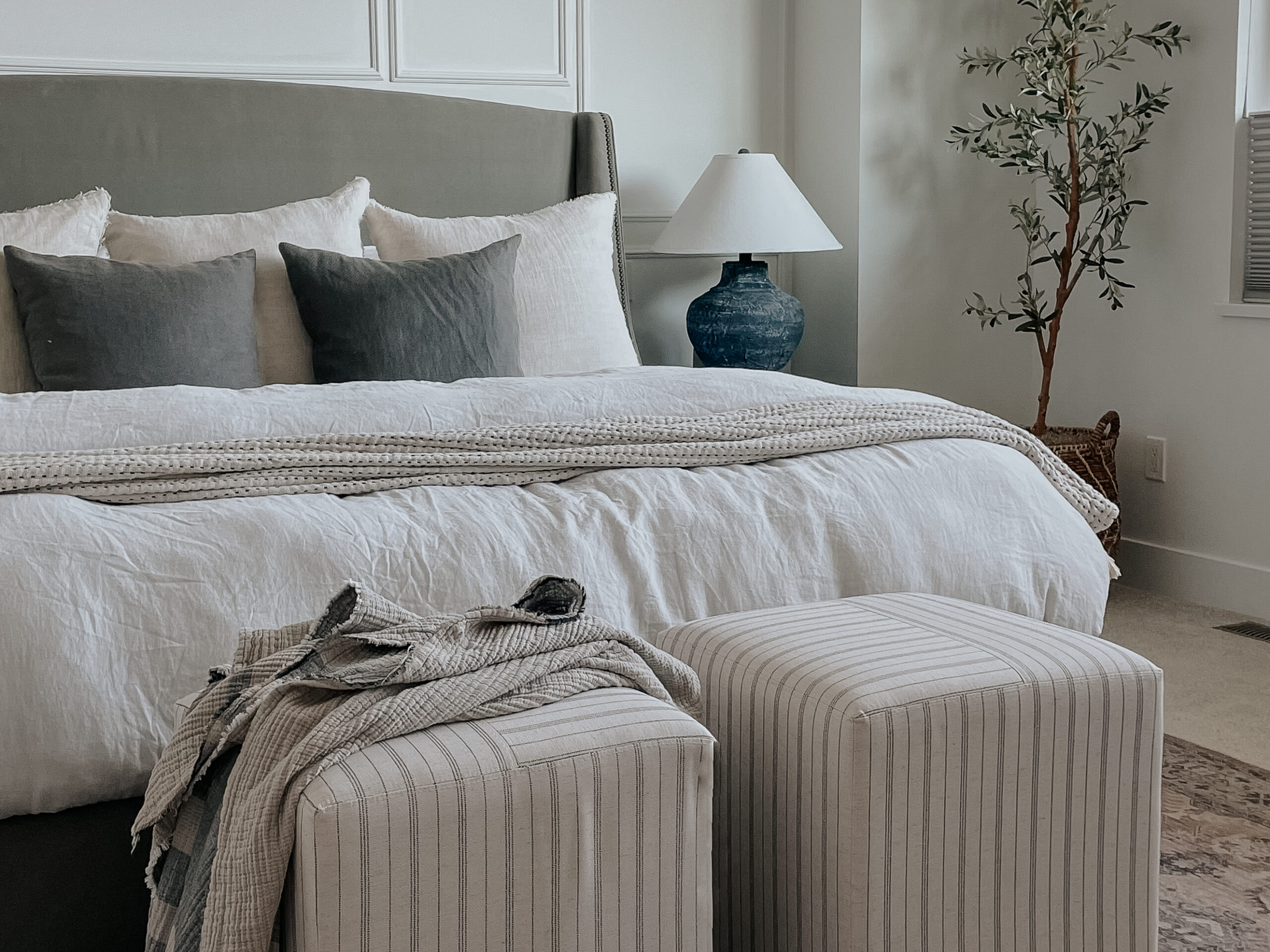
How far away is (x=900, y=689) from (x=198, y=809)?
0.74 meters

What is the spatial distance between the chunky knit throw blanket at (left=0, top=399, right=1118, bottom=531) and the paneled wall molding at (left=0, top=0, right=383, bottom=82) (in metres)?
1.90

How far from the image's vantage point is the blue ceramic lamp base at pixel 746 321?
3566mm

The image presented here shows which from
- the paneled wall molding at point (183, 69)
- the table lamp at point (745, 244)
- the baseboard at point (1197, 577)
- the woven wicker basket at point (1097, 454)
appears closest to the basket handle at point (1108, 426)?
the woven wicker basket at point (1097, 454)

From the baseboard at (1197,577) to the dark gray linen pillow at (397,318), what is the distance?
2109 mm

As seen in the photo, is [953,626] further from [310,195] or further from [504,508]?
[310,195]

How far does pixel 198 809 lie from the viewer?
4.39 ft

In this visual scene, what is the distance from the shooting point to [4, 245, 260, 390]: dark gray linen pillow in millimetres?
2516

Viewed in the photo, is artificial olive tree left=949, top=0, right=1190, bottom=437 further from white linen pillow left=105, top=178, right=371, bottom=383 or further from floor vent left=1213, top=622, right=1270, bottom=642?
white linen pillow left=105, top=178, right=371, bottom=383

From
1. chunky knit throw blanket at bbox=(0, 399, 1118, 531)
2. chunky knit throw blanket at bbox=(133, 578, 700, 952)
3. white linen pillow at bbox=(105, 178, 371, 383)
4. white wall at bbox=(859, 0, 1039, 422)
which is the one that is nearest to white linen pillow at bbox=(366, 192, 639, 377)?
white linen pillow at bbox=(105, 178, 371, 383)

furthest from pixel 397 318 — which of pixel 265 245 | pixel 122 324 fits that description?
pixel 122 324

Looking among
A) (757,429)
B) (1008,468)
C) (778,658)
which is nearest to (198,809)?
(778,658)

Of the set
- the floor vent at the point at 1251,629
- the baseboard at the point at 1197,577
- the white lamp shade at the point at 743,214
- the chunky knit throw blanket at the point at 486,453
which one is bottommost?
the floor vent at the point at 1251,629

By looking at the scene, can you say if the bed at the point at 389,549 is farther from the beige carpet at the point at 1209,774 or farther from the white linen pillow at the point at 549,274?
the white linen pillow at the point at 549,274

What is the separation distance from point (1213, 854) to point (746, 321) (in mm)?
1864
